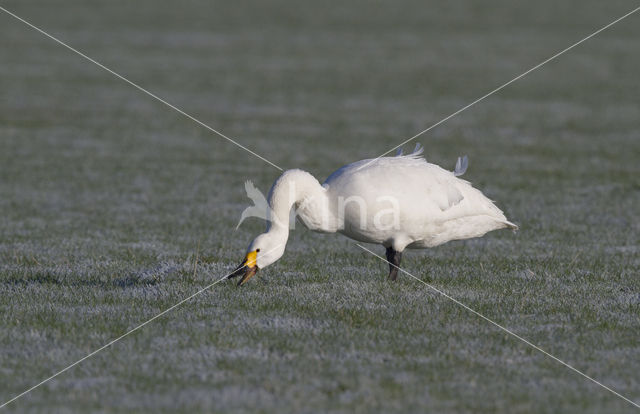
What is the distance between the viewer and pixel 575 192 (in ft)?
50.6

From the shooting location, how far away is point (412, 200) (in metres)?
8.77

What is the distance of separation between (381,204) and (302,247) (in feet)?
11.0

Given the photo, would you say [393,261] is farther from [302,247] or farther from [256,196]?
[302,247]

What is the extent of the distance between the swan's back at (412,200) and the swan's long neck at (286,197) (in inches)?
10.9

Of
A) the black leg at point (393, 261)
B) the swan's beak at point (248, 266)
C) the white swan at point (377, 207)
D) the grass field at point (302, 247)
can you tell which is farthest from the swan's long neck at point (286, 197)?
the black leg at point (393, 261)

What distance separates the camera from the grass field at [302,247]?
21.7 feet

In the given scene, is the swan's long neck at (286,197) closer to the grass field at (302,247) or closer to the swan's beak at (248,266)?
the swan's beak at (248,266)

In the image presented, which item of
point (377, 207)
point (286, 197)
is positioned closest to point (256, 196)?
point (286, 197)

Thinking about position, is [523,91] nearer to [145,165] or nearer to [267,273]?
[145,165]

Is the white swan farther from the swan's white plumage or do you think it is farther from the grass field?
the grass field

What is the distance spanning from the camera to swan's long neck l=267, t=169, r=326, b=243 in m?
Result: 8.40

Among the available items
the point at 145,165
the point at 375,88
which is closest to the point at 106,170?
the point at 145,165

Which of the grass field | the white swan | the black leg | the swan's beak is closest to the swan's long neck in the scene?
the white swan

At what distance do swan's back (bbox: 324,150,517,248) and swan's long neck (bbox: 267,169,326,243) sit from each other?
0.28 meters
